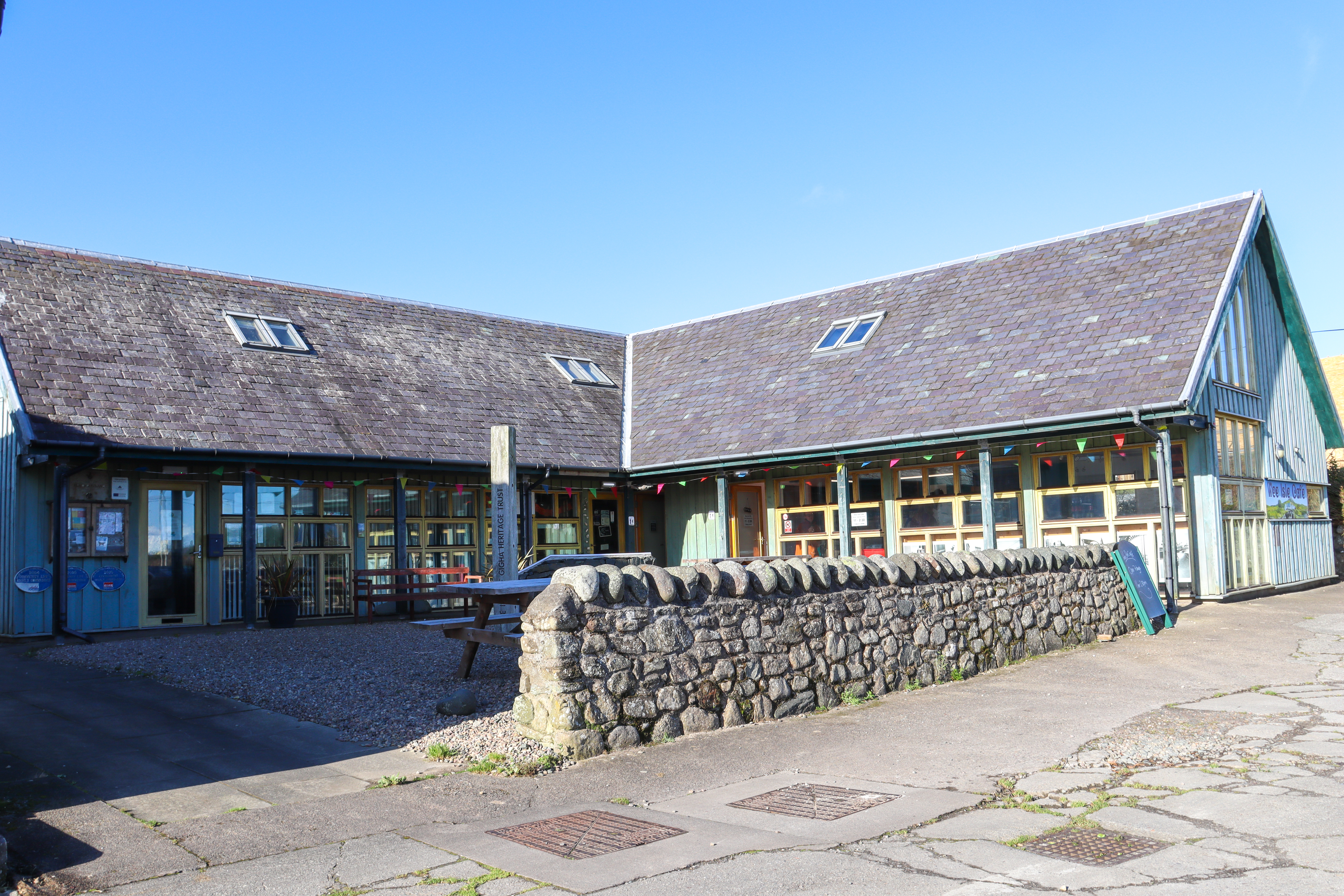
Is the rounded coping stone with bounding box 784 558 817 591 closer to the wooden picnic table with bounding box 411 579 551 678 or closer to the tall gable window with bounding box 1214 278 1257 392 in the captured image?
the wooden picnic table with bounding box 411 579 551 678

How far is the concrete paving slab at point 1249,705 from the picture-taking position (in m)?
7.82

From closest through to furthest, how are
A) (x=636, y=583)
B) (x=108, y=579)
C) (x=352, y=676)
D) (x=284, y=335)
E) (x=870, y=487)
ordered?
1. (x=636, y=583)
2. (x=352, y=676)
3. (x=108, y=579)
4. (x=870, y=487)
5. (x=284, y=335)

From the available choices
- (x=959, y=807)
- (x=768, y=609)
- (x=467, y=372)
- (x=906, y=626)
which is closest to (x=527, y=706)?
(x=768, y=609)

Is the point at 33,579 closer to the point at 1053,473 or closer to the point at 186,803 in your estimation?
the point at 186,803

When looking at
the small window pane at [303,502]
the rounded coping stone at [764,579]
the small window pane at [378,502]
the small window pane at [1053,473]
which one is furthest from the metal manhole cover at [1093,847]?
the small window pane at [378,502]

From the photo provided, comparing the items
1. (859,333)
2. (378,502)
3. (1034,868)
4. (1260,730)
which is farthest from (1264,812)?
(859,333)

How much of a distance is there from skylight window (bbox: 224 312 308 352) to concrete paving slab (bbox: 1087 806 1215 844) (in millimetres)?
15822

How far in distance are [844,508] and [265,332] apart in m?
10.5

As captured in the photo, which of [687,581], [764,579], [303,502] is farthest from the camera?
[303,502]

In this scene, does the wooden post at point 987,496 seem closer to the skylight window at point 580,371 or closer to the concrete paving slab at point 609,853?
the skylight window at point 580,371

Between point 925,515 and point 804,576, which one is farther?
point 925,515

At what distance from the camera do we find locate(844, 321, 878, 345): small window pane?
19.6 m

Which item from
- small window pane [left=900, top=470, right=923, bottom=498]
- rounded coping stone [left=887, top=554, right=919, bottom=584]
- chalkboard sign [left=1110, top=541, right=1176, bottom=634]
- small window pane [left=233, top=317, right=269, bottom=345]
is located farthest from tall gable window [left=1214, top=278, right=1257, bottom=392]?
small window pane [left=233, top=317, right=269, bottom=345]

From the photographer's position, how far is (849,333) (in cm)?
1991
